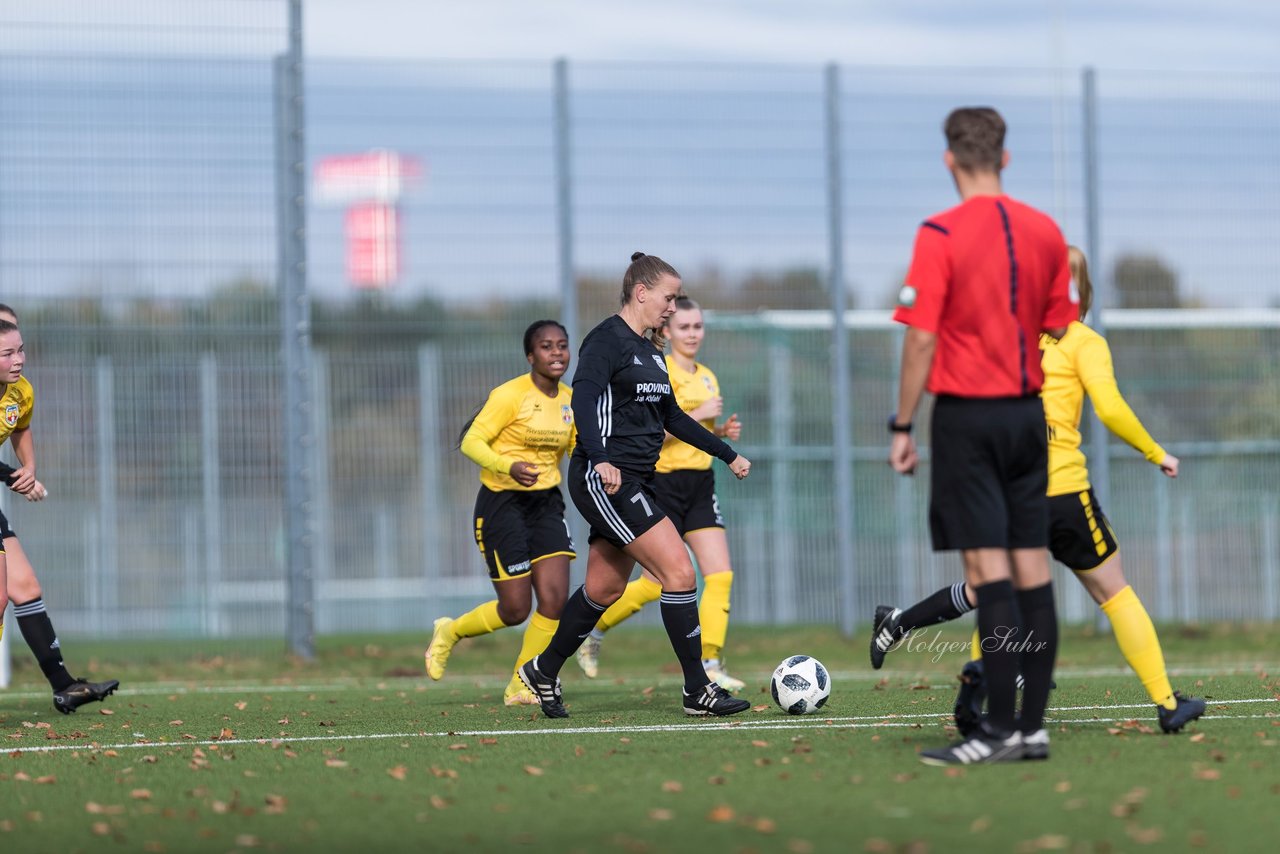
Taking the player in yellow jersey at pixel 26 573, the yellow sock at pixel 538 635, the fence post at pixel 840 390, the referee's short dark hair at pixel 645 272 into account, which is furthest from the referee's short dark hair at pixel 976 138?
the fence post at pixel 840 390

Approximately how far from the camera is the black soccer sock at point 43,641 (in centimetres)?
917

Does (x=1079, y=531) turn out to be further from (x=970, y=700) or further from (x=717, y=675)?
(x=717, y=675)

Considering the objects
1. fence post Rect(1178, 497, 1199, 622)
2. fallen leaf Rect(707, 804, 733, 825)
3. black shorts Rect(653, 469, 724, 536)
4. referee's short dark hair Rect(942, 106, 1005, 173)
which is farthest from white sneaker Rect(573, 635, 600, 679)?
fence post Rect(1178, 497, 1199, 622)

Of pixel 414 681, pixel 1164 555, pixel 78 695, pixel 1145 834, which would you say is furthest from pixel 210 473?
pixel 1145 834

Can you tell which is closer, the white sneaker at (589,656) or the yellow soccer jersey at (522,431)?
the yellow soccer jersey at (522,431)

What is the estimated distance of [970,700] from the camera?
658cm

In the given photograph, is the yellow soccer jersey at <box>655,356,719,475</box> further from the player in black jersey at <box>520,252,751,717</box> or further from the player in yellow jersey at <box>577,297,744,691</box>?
the player in black jersey at <box>520,252,751,717</box>

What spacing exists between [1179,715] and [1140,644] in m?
0.31

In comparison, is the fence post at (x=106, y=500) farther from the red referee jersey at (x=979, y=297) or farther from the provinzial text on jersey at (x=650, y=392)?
the red referee jersey at (x=979, y=297)

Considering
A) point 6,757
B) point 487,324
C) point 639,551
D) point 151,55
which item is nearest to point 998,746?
point 639,551

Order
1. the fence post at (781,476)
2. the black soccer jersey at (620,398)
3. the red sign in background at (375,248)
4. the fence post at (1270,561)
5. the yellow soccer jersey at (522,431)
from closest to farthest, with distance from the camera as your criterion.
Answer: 1. the black soccer jersey at (620,398)
2. the yellow soccer jersey at (522,431)
3. the red sign in background at (375,248)
4. the fence post at (781,476)
5. the fence post at (1270,561)

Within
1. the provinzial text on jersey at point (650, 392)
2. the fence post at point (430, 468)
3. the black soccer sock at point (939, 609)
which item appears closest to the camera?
the provinzial text on jersey at point (650, 392)

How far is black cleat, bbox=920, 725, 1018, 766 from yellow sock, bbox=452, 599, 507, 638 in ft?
14.3

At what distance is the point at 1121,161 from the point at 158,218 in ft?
30.1
